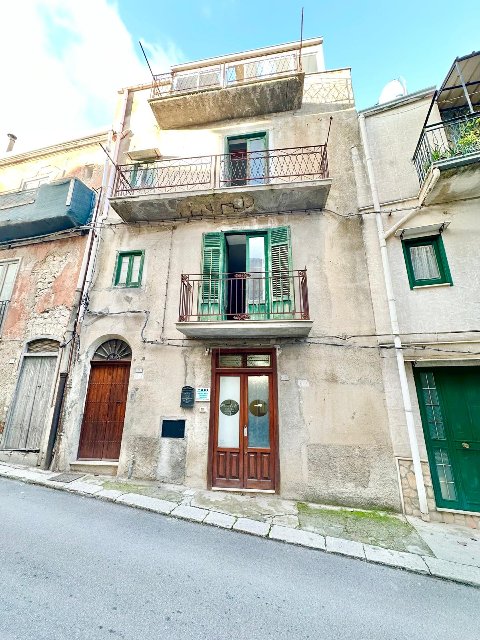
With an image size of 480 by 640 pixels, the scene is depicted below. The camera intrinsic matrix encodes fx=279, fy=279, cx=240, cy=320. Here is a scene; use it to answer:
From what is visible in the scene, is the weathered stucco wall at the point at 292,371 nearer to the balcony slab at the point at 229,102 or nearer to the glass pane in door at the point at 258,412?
the glass pane in door at the point at 258,412

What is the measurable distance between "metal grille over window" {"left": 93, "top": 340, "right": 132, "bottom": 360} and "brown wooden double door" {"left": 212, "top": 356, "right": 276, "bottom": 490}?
2759 millimetres

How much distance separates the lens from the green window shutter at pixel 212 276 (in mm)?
7559

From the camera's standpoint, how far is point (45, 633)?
8.11 ft

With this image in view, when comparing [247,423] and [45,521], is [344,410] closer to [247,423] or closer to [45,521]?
[247,423]

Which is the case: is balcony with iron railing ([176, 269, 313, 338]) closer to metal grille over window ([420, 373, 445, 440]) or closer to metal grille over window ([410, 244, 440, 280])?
metal grille over window ([410, 244, 440, 280])

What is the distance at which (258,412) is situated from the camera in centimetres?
685

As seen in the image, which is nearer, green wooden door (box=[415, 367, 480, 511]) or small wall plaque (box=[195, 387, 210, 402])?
green wooden door (box=[415, 367, 480, 511])

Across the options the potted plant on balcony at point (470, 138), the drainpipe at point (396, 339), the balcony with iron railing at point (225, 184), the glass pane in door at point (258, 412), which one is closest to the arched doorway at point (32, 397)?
the balcony with iron railing at point (225, 184)

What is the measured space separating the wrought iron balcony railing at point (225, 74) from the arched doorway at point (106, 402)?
8.54m

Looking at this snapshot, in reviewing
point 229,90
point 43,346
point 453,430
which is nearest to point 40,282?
point 43,346

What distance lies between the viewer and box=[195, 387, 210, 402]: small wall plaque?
22.6ft

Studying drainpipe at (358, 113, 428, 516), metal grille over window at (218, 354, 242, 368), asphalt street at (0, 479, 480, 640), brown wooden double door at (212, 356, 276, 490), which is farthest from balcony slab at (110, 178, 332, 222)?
asphalt street at (0, 479, 480, 640)

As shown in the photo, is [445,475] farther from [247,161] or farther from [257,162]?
[247,161]

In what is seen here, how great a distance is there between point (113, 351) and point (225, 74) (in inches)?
383
